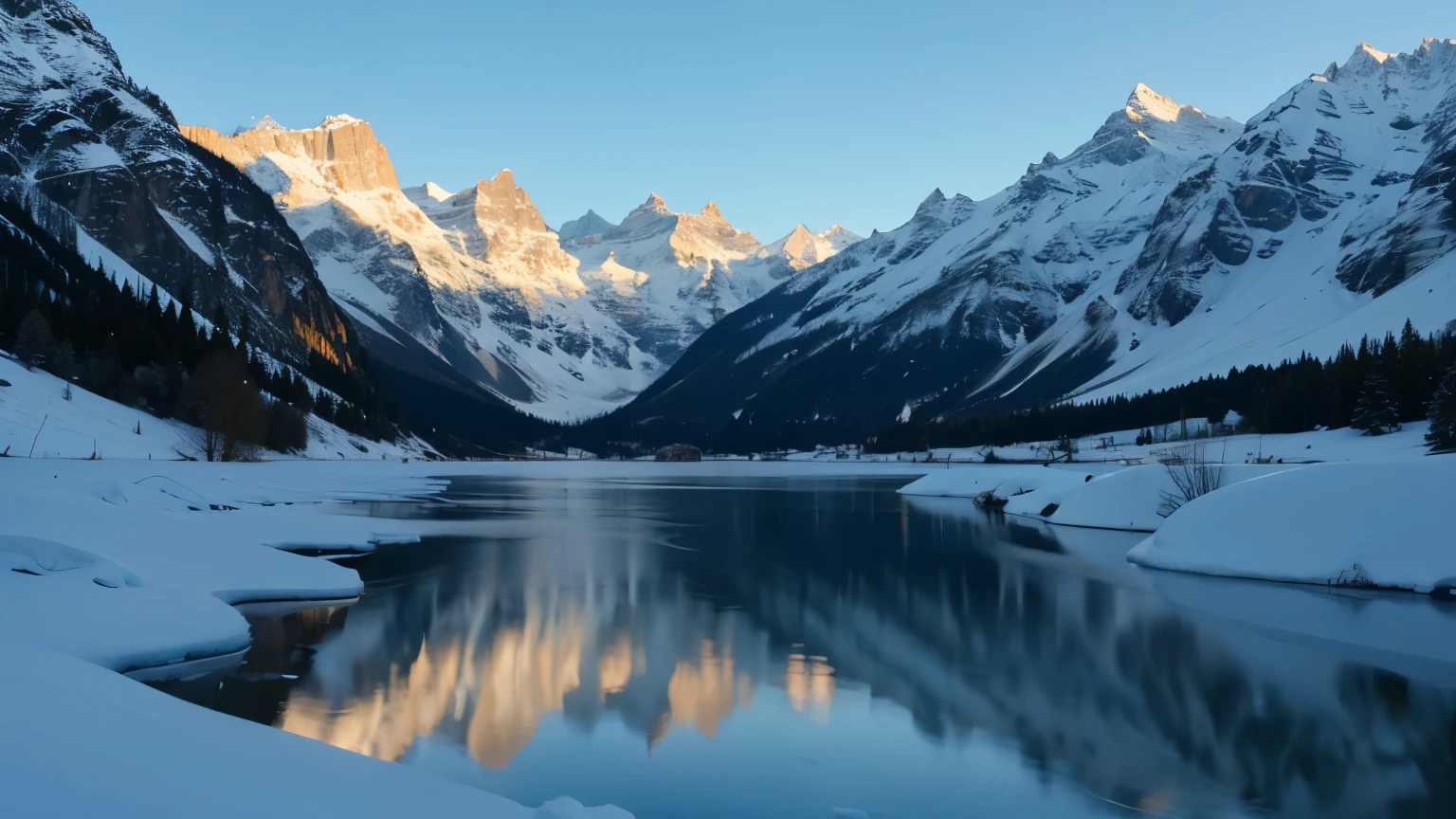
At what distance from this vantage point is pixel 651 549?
120 ft

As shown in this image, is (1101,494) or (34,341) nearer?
(1101,494)

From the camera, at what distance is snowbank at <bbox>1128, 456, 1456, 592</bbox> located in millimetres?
25594

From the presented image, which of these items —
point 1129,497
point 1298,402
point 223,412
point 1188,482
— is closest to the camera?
point 1188,482

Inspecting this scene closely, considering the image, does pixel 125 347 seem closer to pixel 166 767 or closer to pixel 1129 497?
pixel 1129 497

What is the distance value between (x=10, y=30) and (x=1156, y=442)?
558 feet

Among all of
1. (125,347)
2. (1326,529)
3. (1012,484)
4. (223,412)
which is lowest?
(1012,484)

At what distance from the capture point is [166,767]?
7781 mm

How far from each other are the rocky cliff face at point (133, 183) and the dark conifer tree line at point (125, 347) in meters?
11.4

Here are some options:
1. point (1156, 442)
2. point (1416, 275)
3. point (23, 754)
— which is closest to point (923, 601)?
point (23, 754)

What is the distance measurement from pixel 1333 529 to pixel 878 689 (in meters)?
19.1

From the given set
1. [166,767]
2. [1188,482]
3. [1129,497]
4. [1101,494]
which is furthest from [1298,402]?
[166,767]

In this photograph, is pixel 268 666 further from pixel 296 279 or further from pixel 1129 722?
pixel 296 279

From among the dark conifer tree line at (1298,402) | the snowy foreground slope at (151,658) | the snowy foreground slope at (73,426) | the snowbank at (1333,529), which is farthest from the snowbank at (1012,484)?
the snowy foreground slope at (73,426)

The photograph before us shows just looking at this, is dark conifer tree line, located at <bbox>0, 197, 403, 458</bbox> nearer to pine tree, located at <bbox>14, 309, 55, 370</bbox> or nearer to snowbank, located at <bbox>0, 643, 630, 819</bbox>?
pine tree, located at <bbox>14, 309, 55, 370</bbox>
